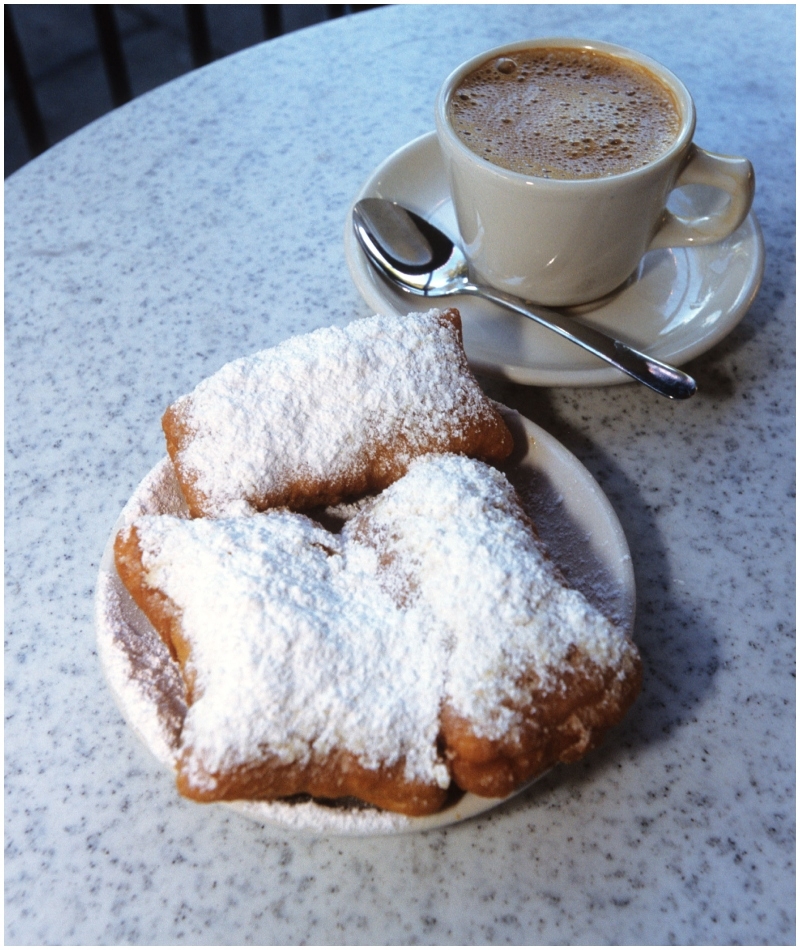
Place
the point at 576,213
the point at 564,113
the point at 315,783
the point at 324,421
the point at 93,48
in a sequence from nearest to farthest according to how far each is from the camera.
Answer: the point at 315,783
the point at 324,421
the point at 576,213
the point at 564,113
the point at 93,48

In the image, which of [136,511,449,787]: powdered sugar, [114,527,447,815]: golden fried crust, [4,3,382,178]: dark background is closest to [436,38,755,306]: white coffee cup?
[136,511,449,787]: powdered sugar

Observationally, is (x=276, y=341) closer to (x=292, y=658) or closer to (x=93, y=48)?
(x=292, y=658)

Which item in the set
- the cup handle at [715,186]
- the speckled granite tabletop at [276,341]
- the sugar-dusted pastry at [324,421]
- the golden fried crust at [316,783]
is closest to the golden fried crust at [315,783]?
the golden fried crust at [316,783]

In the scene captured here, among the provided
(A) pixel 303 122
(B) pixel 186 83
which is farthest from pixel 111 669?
(B) pixel 186 83

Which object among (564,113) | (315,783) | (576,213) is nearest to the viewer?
(315,783)

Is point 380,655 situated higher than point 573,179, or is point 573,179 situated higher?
point 573,179

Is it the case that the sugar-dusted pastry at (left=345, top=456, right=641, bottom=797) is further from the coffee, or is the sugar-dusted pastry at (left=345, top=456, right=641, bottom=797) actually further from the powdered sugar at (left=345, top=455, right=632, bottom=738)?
the coffee

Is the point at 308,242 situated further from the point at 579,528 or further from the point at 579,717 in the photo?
the point at 579,717

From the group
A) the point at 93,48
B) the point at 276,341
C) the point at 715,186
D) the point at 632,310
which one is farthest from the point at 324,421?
the point at 93,48
